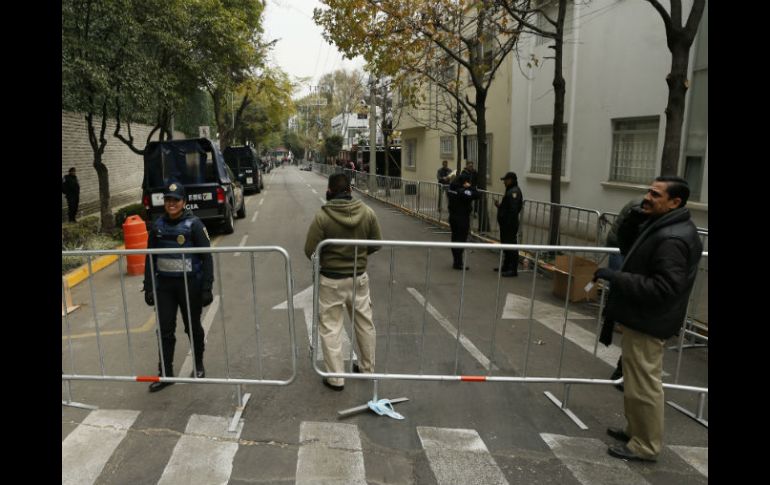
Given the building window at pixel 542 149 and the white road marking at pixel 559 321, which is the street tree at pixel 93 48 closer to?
the white road marking at pixel 559 321

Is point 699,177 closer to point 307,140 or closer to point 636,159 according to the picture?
point 636,159

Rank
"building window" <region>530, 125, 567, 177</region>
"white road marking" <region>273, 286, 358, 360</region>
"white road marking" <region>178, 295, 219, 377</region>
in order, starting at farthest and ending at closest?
"building window" <region>530, 125, 567, 177</region>, "white road marking" <region>273, 286, 358, 360</region>, "white road marking" <region>178, 295, 219, 377</region>

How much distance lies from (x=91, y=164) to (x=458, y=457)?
18.4 meters

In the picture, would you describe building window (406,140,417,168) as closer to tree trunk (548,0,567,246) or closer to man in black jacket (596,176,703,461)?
tree trunk (548,0,567,246)

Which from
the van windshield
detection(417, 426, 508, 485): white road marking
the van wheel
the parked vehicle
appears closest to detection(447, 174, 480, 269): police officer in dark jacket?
detection(417, 426, 508, 485): white road marking

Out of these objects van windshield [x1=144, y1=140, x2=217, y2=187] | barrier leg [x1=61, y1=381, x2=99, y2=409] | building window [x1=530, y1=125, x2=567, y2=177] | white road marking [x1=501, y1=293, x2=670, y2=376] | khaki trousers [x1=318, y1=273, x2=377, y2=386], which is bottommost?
barrier leg [x1=61, y1=381, x2=99, y2=409]

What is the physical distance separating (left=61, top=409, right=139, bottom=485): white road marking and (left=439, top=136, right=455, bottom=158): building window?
62.3ft

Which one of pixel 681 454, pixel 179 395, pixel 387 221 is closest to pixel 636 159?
pixel 387 221

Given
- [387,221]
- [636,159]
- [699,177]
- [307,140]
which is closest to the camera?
[699,177]

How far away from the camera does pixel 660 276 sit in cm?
308

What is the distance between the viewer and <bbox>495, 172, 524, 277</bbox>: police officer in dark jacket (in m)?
8.48

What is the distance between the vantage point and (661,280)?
10.1ft

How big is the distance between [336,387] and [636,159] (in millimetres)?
9445
